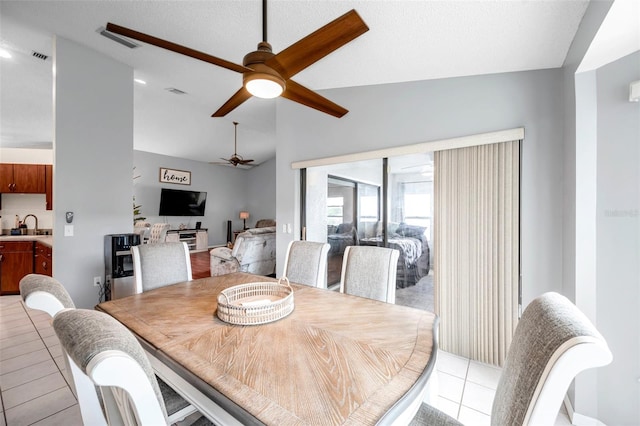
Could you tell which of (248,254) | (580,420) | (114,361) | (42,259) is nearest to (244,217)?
(248,254)

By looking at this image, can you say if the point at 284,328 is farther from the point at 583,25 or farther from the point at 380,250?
the point at 583,25

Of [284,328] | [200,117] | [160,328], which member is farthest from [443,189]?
[200,117]

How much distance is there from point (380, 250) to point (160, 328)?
59.6 inches

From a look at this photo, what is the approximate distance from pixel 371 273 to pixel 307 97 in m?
1.45

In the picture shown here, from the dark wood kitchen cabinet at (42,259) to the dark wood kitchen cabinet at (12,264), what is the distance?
0.33 feet

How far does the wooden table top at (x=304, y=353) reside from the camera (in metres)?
0.81

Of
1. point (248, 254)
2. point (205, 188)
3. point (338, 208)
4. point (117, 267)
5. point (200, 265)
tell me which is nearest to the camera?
point (117, 267)

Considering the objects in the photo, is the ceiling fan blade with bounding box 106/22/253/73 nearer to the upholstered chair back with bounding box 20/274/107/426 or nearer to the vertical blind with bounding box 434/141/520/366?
the upholstered chair back with bounding box 20/274/107/426

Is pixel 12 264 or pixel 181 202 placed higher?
pixel 181 202

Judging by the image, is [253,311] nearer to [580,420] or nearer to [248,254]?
[580,420]

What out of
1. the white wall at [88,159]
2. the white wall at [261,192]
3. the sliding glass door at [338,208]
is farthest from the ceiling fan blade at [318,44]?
the white wall at [261,192]

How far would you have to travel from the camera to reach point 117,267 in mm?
3053

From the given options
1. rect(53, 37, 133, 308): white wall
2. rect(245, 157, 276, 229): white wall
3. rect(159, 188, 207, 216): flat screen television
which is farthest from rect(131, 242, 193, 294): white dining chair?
rect(245, 157, 276, 229): white wall

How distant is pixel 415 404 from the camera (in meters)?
0.92
